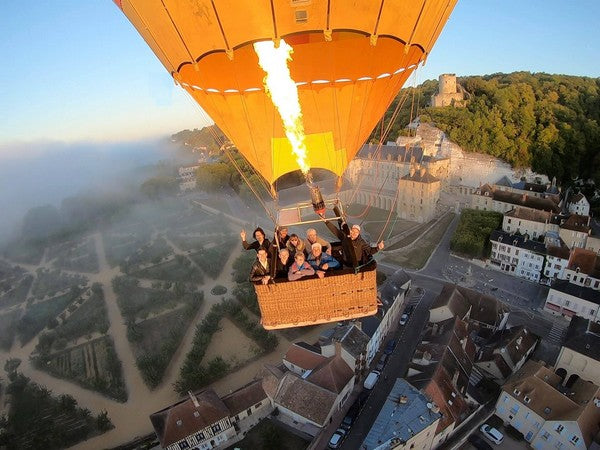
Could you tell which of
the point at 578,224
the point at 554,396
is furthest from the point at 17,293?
the point at 578,224

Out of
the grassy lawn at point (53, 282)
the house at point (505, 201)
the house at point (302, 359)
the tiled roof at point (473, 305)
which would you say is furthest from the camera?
the grassy lawn at point (53, 282)

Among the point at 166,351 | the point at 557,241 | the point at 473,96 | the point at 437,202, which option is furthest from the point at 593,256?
the point at 473,96

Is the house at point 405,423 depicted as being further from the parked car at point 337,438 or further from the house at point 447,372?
the parked car at point 337,438

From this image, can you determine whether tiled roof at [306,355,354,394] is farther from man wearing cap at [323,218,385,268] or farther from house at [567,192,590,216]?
house at [567,192,590,216]

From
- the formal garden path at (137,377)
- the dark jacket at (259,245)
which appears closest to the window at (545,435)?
the formal garden path at (137,377)

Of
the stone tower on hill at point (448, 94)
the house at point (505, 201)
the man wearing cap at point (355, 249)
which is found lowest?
the house at point (505, 201)

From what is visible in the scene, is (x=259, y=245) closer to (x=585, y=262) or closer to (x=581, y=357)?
(x=581, y=357)
